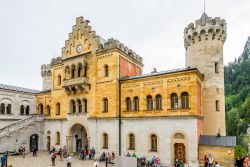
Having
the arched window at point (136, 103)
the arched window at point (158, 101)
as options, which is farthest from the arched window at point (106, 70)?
the arched window at point (158, 101)

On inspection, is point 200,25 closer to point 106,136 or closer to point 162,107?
point 162,107

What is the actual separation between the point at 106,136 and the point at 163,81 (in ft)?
34.5

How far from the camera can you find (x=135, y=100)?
28438mm

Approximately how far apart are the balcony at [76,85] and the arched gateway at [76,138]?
529 centimetres

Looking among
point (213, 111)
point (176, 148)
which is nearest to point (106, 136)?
point (176, 148)

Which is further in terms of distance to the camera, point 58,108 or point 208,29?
point 58,108

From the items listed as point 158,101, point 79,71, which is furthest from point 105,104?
point 158,101

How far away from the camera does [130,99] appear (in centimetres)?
2867

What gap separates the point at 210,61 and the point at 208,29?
4.13 meters

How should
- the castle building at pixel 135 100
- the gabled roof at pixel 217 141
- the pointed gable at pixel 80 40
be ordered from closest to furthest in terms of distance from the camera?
the gabled roof at pixel 217 141
the castle building at pixel 135 100
the pointed gable at pixel 80 40

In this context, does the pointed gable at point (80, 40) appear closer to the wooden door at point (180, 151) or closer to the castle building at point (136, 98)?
the castle building at point (136, 98)

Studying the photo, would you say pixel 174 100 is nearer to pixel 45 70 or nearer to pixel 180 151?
pixel 180 151

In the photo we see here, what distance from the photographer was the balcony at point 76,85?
31.3 m

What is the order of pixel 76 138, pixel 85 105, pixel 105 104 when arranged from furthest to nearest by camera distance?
pixel 76 138
pixel 85 105
pixel 105 104
